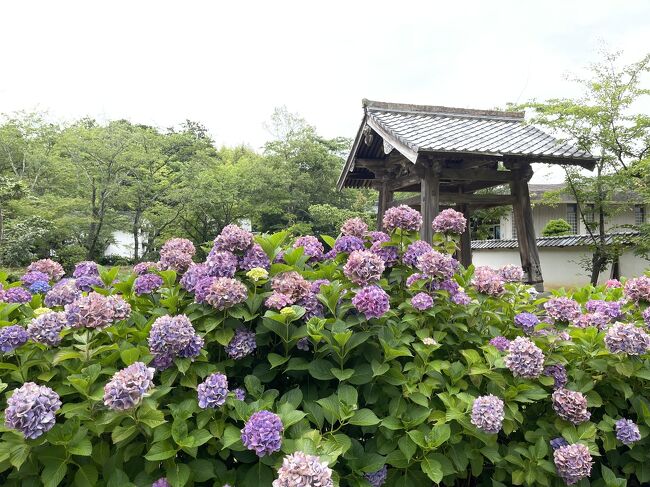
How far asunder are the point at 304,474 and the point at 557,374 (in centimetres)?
106

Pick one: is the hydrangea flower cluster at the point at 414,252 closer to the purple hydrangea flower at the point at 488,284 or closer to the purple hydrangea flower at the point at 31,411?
the purple hydrangea flower at the point at 488,284

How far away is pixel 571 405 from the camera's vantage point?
1.52 meters

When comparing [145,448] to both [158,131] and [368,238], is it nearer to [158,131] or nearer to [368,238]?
[368,238]

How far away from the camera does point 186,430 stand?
1.25 meters

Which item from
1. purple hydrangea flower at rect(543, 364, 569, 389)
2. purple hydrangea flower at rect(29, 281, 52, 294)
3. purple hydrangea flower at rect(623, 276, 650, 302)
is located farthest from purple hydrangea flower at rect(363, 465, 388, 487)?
purple hydrangea flower at rect(29, 281, 52, 294)

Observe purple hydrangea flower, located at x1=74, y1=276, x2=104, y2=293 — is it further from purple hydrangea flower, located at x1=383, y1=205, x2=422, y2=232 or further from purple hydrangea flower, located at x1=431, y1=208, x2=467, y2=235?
purple hydrangea flower, located at x1=431, y1=208, x2=467, y2=235

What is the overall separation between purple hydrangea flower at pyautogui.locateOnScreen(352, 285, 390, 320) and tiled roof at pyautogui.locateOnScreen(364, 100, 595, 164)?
4.66m

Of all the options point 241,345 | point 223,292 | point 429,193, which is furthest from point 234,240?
point 429,193

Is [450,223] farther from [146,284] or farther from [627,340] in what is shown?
[146,284]

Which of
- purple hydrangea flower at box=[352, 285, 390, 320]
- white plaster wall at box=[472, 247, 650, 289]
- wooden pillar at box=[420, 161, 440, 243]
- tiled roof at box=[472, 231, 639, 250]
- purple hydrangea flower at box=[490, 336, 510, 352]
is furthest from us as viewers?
white plaster wall at box=[472, 247, 650, 289]

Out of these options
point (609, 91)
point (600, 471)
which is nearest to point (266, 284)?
point (600, 471)

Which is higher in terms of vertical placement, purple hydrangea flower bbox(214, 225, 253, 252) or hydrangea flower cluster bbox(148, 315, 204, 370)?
purple hydrangea flower bbox(214, 225, 253, 252)

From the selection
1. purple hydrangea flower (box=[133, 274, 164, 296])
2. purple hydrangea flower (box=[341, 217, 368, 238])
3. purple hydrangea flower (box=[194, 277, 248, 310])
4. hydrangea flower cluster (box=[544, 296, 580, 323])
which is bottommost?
hydrangea flower cluster (box=[544, 296, 580, 323])

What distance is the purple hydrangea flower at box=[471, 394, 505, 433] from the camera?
1.34 meters
